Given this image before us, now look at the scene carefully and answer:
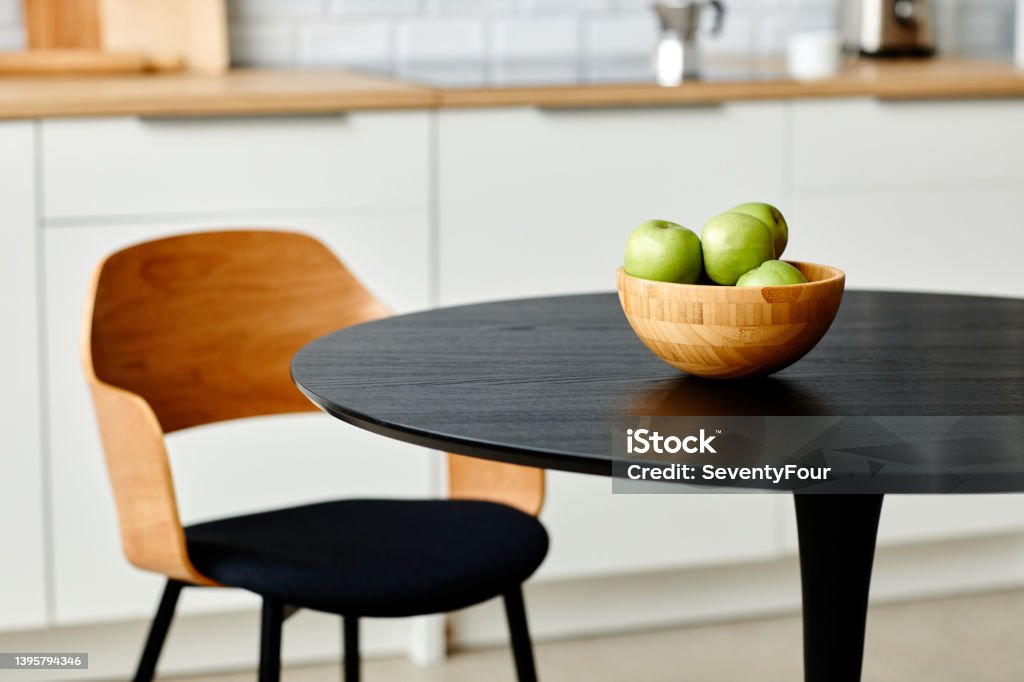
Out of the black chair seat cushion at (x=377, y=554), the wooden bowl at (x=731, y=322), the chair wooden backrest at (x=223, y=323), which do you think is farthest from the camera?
the chair wooden backrest at (x=223, y=323)

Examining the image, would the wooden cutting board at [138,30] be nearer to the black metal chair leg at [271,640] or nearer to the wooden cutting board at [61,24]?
the wooden cutting board at [61,24]

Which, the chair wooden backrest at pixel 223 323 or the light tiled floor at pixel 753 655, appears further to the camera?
the light tiled floor at pixel 753 655

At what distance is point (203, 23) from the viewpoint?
3195mm

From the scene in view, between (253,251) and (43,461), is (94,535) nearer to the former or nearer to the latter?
(43,461)

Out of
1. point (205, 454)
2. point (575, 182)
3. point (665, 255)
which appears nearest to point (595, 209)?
point (575, 182)

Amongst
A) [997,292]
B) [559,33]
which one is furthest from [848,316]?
[559,33]

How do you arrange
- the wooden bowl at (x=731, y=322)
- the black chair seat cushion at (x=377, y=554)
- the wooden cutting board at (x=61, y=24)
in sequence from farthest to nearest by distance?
the wooden cutting board at (x=61, y=24), the black chair seat cushion at (x=377, y=554), the wooden bowl at (x=731, y=322)

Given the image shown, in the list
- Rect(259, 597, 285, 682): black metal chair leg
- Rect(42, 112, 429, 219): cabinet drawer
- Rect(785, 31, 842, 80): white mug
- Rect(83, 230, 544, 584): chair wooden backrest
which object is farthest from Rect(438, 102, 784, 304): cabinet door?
Rect(259, 597, 285, 682): black metal chair leg

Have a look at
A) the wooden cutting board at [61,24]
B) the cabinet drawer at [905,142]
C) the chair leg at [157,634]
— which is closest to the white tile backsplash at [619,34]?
the cabinet drawer at [905,142]

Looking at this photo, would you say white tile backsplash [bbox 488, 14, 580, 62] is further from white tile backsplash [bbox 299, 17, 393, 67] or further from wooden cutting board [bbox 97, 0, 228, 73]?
wooden cutting board [bbox 97, 0, 228, 73]

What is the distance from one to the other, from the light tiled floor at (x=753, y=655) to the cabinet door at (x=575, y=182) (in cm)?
73

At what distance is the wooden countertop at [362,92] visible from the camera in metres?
2.42

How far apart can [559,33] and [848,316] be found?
2011 millimetres

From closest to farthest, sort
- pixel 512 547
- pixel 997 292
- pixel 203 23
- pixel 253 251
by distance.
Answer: pixel 512 547 → pixel 253 251 → pixel 997 292 → pixel 203 23
